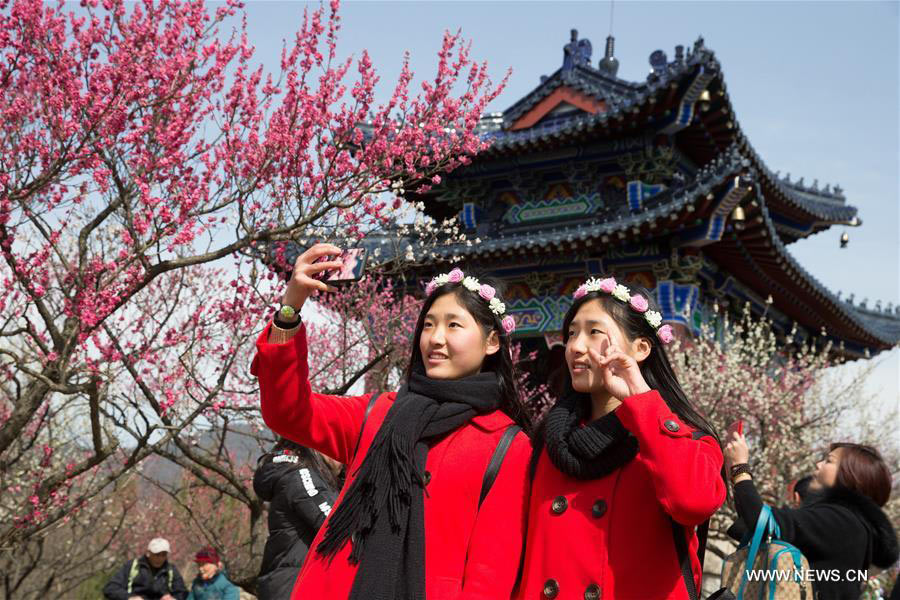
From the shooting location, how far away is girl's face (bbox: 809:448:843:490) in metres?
3.92

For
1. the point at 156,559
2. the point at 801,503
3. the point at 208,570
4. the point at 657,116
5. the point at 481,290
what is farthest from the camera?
the point at 657,116

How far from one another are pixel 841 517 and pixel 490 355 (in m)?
1.92

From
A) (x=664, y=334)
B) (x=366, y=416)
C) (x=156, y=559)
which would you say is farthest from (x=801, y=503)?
(x=156, y=559)

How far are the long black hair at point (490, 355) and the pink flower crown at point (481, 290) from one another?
0.01 m

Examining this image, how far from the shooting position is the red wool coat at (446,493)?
252 cm

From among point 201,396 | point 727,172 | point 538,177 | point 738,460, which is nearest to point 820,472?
point 738,460

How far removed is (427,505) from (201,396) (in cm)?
577

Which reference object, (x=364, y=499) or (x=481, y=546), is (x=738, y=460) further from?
(x=364, y=499)

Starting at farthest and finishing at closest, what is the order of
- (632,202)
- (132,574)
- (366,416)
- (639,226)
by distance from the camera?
(632,202) < (639,226) < (132,574) < (366,416)

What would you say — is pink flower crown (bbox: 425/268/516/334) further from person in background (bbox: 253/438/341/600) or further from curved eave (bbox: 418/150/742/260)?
curved eave (bbox: 418/150/742/260)

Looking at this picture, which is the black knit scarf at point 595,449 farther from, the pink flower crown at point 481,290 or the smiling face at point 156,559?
the smiling face at point 156,559

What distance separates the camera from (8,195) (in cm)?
466

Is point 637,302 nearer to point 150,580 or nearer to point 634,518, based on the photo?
point 634,518

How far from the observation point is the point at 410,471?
261 cm
